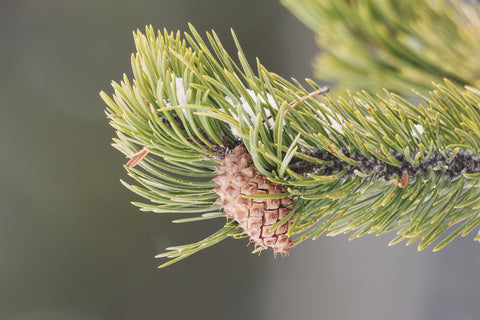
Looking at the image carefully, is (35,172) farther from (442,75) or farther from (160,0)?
(442,75)

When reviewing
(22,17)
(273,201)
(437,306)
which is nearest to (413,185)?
(273,201)

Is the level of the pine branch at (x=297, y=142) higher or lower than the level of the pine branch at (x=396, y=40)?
lower

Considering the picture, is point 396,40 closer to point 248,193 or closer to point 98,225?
point 248,193

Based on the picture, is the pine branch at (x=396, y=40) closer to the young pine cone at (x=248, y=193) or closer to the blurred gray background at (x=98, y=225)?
the young pine cone at (x=248, y=193)

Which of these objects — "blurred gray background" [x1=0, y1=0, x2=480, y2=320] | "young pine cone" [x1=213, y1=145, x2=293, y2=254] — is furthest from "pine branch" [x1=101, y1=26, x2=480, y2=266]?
"blurred gray background" [x1=0, y1=0, x2=480, y2=320]

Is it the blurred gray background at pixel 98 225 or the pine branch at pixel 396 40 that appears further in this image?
the blurred gray background at pixel 98 225

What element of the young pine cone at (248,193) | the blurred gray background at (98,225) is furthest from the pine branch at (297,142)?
the blurred gray background at (98,225)

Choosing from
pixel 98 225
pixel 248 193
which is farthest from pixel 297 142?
pixel 98 225
